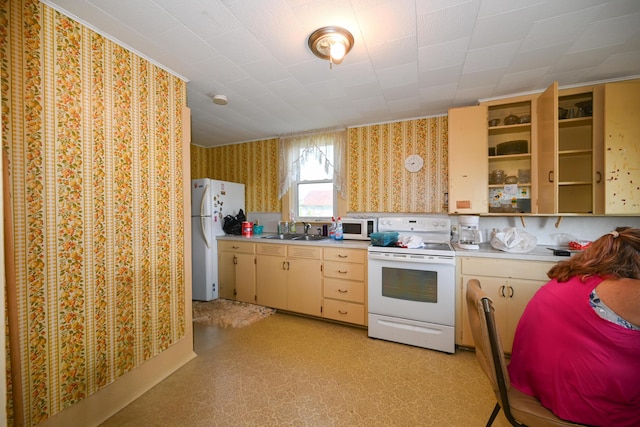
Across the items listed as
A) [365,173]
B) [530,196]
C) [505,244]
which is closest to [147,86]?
[365,173]

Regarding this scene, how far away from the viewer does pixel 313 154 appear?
374 centimetres

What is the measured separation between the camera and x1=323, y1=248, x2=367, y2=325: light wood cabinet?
2746 millimetres

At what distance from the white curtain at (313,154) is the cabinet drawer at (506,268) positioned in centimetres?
175

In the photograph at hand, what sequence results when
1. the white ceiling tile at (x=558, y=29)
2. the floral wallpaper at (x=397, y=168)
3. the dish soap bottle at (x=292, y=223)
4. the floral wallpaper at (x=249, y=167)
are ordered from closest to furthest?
the white ceiling tile at (x=558, y=29) < the floral wallpaper at (x=397, y=168) < the dish soap bottle at (x=292, y=223) < the floral wallpaper at (x=249, y=167)

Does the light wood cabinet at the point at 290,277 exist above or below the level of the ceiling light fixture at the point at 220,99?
below

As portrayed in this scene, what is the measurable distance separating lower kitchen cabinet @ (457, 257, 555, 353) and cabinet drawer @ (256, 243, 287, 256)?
6.46 ft

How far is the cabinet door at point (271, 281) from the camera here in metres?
3.16

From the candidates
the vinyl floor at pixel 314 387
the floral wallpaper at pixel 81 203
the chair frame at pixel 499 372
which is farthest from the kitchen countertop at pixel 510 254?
the floral wallpaper at pixel 81 203

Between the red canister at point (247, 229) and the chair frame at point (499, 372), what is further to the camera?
the red canister at point (247, 229)

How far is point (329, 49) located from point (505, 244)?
219 cm

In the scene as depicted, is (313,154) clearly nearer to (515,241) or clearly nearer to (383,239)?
(383,239)

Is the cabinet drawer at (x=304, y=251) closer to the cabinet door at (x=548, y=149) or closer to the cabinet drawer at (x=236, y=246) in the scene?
the cabinet drawer at (x=236, y=246)

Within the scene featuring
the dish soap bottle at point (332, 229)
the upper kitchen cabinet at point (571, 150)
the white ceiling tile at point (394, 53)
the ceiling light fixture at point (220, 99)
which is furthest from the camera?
the dish soap bottle at point (332, 229)

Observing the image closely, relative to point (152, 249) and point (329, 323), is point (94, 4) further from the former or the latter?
point (329, 323)
